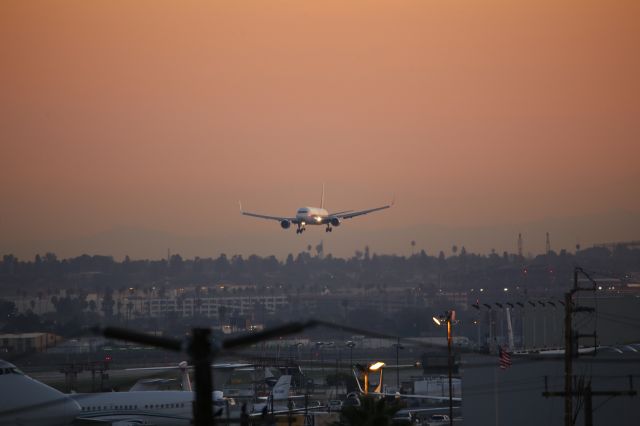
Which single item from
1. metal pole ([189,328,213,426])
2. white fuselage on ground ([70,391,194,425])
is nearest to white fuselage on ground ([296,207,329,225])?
white fuselage on ground ([70,391,194,425])

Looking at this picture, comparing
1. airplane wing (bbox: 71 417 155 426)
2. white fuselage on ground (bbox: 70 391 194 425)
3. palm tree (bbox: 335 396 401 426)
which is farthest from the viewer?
airplane wing (bbox: 71 417 155 426)

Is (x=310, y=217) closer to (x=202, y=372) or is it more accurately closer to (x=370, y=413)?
(x=370, y=413)

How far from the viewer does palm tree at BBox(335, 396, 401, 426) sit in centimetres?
3309

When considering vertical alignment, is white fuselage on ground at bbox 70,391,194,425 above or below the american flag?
below

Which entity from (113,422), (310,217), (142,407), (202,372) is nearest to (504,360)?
(142,407)

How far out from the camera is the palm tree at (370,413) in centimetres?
3309

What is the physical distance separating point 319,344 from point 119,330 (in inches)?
4648

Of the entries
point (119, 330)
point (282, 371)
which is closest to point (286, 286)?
point (282, 371)

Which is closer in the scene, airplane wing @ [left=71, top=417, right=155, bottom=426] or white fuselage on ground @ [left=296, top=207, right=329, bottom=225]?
airplane wing @ [left=71, top=417, right=155, bottom=426]

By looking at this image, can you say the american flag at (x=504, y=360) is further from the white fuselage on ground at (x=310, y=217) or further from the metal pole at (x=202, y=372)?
the white fuselage on ground at (x=310, y=217)

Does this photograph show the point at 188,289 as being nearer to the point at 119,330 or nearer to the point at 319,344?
the point at 319,344

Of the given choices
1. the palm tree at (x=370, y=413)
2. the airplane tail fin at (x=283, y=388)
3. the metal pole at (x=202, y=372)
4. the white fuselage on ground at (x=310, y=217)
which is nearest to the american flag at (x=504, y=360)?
the palm tree at (x=370, y=413)

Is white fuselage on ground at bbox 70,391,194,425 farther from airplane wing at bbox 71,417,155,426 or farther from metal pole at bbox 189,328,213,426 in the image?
metal pole at bbox 189,328,213,426

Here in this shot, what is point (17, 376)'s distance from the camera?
1495 inches
